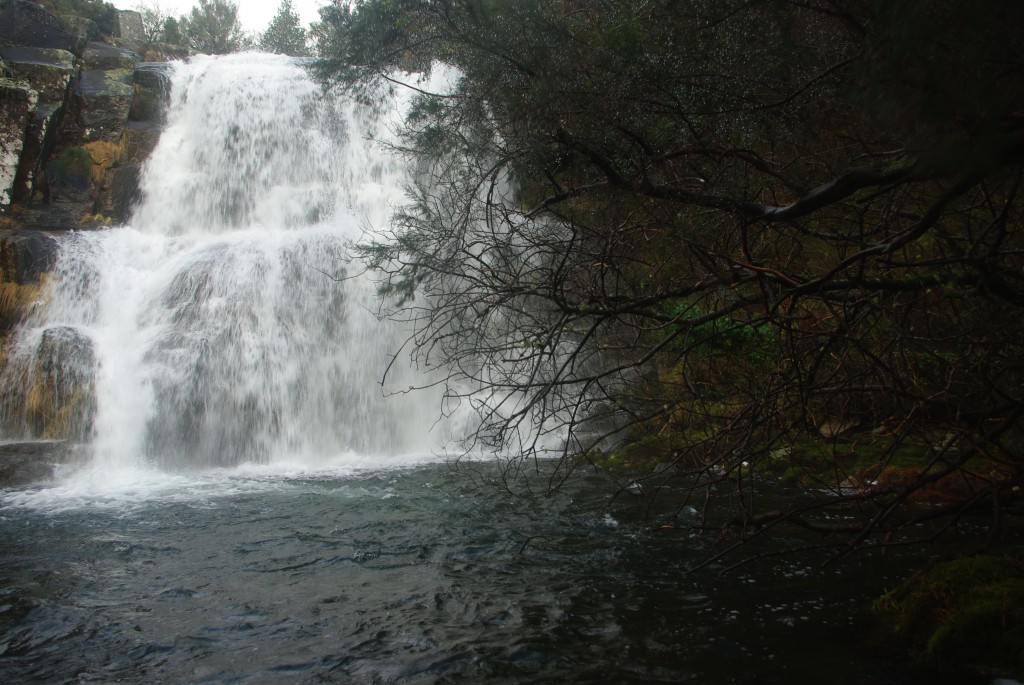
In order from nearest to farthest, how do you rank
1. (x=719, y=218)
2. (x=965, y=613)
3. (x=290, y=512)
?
(x=965, y=613) < (x=719, y=218) < (x=290, y=512)

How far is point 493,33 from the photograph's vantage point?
16.5 feet

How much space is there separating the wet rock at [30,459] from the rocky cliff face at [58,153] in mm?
635

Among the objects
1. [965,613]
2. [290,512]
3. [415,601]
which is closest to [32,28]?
[290,512]

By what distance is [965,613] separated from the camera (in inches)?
171

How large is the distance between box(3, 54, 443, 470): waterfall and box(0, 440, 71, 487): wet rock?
22.5 inches

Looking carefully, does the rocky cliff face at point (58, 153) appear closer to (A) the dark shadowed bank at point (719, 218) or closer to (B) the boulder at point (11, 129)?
(B) the boulder at point (11, 129)

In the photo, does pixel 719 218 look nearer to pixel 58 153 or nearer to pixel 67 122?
pixel 58 153

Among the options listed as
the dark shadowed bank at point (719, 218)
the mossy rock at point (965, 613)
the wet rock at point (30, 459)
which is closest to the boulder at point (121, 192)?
the wet rock at point (30, 459)

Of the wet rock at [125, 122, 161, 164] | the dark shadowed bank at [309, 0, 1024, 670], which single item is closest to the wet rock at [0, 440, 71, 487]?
the dark shadowed bank at [309, 0, 1024, 670]

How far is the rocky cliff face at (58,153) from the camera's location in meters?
12.4

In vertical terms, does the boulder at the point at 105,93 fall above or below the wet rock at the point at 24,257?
above

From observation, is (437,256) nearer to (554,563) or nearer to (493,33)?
(493,33)

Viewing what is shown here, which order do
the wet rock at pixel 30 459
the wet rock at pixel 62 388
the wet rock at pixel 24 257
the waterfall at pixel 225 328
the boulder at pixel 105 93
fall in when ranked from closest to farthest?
the wet rock at pixel 30 459 < the wet rock at pixel 62 388 < the waterfall at pixel 225 328 < the wet rock at pixel 24 257 < the boulder at pixel 105 93

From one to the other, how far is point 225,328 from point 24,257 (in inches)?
152
